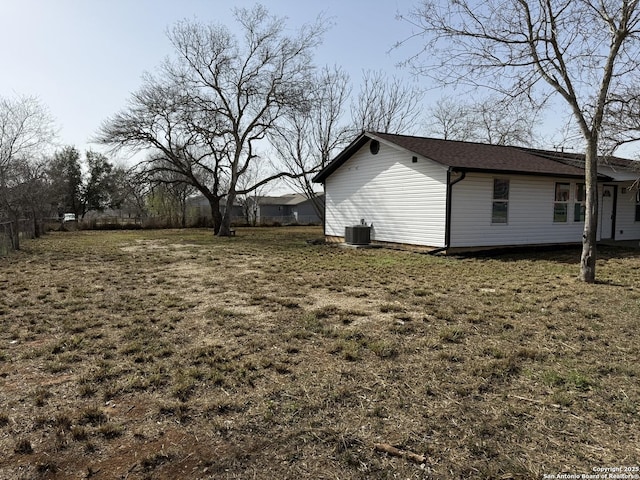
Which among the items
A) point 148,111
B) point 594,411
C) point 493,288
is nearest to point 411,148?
point 493,288

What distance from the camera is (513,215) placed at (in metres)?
12.4

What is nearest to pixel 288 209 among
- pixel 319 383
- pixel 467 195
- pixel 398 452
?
pixel 467 195

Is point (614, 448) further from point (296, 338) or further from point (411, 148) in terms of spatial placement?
point (411, 148)

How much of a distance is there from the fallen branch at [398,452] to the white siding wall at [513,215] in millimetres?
9750

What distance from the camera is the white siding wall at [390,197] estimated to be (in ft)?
38.7

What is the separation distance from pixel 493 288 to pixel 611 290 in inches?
67.5

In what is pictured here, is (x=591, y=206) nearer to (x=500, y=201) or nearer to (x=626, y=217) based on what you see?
(x=500, y=201)

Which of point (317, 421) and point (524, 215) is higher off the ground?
point (524, 215)

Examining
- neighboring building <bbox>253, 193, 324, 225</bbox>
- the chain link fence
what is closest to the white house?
the chain link fence

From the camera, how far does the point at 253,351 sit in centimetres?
389

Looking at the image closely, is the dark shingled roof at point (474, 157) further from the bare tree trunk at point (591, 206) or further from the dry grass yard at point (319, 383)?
the dry grass yard at point (319, 383)

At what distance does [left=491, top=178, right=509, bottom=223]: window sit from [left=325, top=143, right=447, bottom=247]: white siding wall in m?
1.85

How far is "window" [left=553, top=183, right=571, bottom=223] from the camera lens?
13.4 metres

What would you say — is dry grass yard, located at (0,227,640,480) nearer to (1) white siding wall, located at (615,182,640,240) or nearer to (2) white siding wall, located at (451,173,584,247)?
(2) white siding wall, located at (451,173,584,247)
